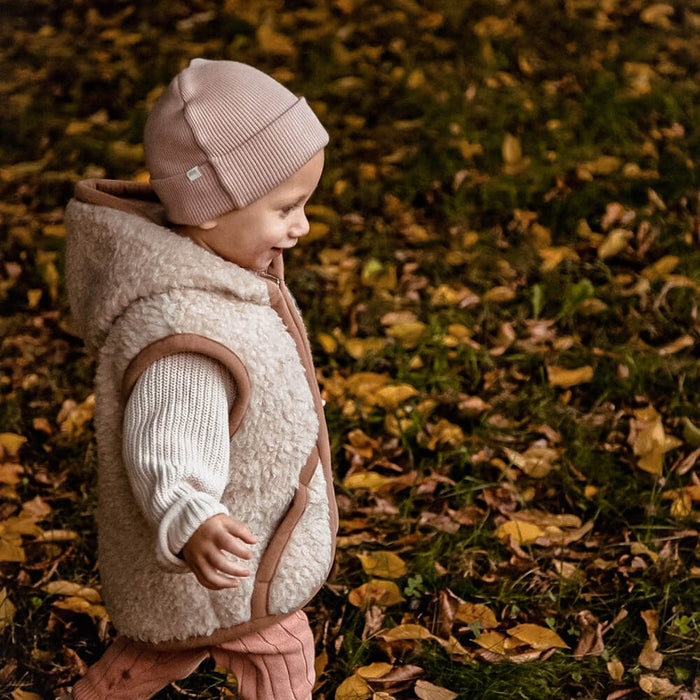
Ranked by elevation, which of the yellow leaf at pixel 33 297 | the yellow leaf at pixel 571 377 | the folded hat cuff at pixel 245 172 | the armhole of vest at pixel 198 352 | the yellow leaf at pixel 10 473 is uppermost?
the folded hat cuff at pixel 245 172

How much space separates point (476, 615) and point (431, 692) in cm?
27

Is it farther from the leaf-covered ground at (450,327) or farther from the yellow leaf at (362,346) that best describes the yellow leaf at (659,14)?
the yellow leaf at (362,346)

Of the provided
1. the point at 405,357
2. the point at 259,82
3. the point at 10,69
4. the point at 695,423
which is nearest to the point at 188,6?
the point at 10,69

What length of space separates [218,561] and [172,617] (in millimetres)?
447

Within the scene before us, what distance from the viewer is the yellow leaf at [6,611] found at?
270cm

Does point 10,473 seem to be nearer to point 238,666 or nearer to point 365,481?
point 365,481

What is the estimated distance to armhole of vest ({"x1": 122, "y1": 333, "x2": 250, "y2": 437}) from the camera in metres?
1.73

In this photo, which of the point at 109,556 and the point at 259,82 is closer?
the point at 259,82

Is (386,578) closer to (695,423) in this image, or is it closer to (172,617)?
(172,617)

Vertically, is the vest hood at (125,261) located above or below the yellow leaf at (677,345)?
above

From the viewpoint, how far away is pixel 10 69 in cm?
566

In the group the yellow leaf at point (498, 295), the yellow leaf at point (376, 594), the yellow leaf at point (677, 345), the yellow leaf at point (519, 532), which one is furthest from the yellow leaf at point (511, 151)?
the yellow leaf at point (376, 594)

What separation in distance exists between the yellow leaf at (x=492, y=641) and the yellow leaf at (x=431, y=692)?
16 cm

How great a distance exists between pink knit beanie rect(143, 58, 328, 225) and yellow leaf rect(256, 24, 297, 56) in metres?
3.88
